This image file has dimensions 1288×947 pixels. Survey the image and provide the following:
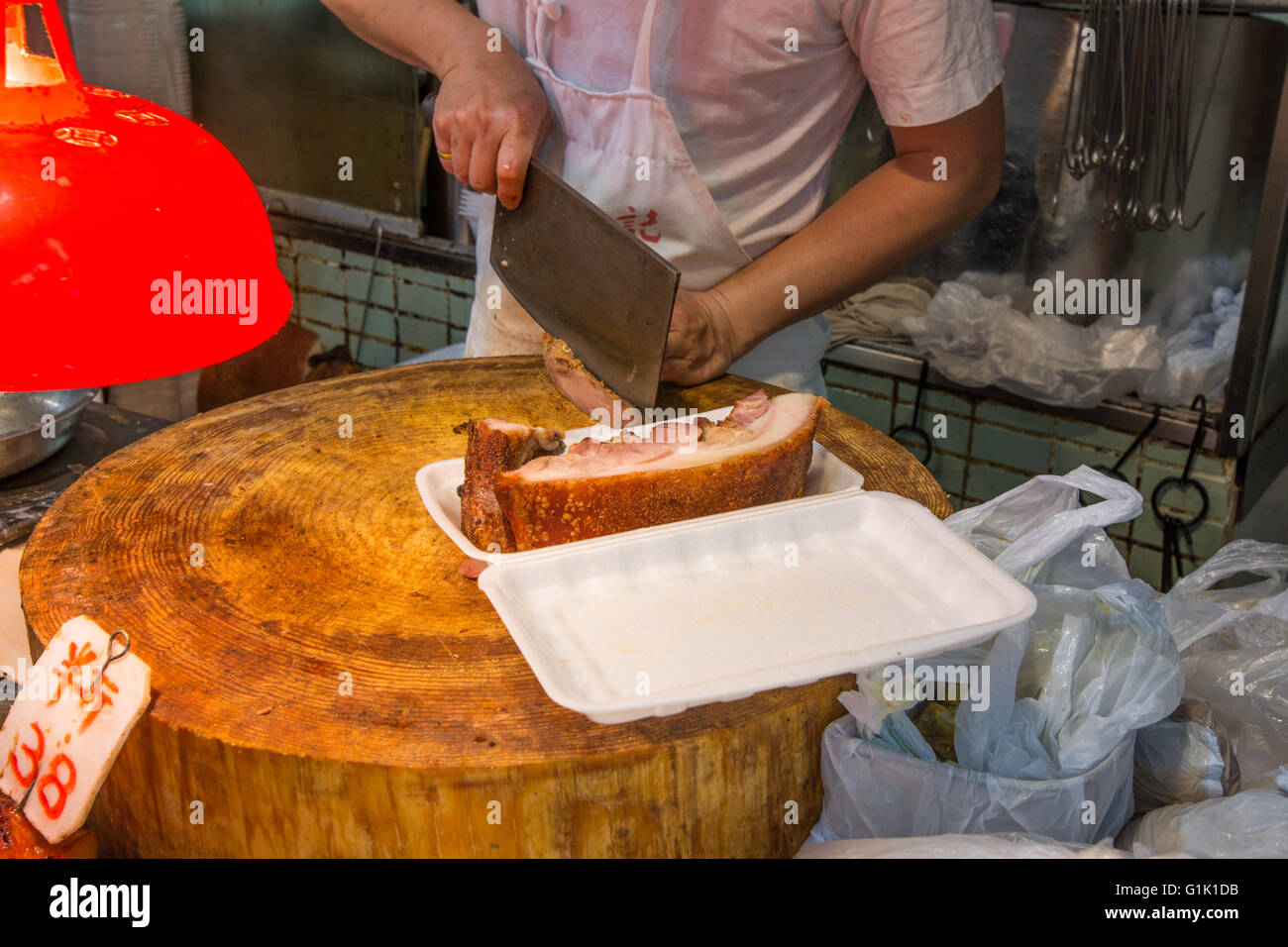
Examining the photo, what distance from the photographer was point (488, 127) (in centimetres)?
205

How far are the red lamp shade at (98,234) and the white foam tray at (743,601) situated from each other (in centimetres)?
47

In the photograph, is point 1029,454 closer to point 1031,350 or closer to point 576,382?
point 1031,350

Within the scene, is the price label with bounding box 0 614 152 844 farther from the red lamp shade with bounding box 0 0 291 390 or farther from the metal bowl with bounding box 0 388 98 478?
the metal bowl with bounding box 0 388 98 478

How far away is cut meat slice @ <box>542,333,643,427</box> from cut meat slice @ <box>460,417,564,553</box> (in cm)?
35

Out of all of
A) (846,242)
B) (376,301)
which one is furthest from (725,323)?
(376,301)

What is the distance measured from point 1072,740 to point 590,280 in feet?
3.46

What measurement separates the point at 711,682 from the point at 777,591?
1.00 feet

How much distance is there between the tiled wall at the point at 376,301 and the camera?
181 inches

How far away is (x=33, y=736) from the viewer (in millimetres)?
1385

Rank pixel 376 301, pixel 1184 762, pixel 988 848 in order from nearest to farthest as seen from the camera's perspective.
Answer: pixel 988 848 → pixel 1184 762 → pixel 376 301

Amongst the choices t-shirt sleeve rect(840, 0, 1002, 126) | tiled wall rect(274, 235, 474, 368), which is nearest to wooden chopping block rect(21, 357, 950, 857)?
t-shirt sleeve rect(840, 0, 1002, 126)

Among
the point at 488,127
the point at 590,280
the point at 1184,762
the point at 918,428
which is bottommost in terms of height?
the point at 918,428

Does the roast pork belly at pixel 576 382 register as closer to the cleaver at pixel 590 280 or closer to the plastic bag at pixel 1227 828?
the cleaver at pixel 590 280

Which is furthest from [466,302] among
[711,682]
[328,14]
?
[711,682]
